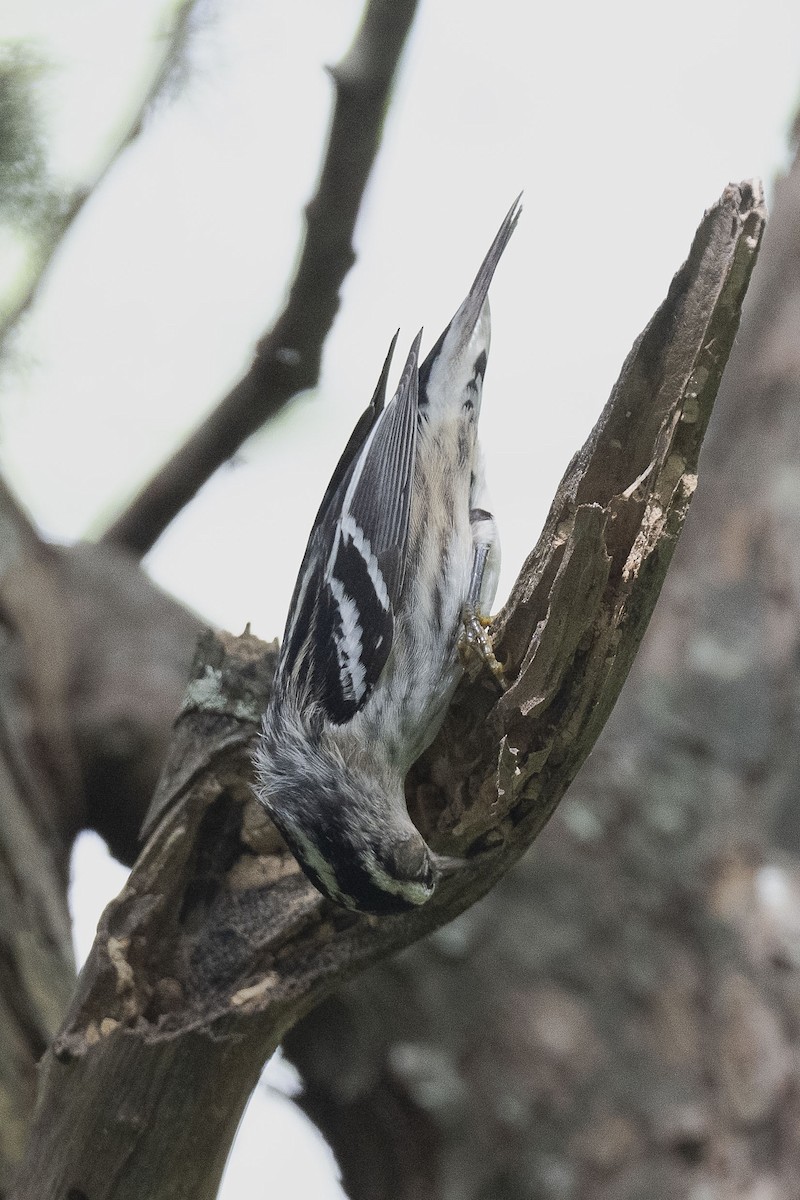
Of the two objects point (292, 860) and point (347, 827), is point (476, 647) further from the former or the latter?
point (292, 860)

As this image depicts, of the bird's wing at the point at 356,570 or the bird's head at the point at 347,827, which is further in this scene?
the bird's wing at the point at 356,570

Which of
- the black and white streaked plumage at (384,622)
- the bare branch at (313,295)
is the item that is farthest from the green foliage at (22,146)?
the black and white streaked plumage at (384,622)

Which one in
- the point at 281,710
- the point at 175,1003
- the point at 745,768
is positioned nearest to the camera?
the point at 175,1003

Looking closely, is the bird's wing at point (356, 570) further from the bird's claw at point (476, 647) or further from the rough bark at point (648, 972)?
the rough bark at point (648, 972)

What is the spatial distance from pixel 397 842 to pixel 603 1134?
1618 mm

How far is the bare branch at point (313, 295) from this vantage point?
3086 mm

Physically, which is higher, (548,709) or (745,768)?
(745,768)

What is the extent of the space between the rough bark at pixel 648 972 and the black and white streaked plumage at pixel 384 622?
972mm

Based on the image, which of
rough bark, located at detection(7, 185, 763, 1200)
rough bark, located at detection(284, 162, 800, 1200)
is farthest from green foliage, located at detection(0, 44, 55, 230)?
rough bark, located at detection(284, 162, 800, 1200)

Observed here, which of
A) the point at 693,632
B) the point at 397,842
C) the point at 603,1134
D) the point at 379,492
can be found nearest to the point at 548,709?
the point at 397,842

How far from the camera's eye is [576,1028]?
11.1 ft

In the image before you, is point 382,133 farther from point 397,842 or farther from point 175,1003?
point 175,1003

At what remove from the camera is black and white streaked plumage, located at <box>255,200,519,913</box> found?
233cm

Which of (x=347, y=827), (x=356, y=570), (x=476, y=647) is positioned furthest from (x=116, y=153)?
(x=347, y=827)
